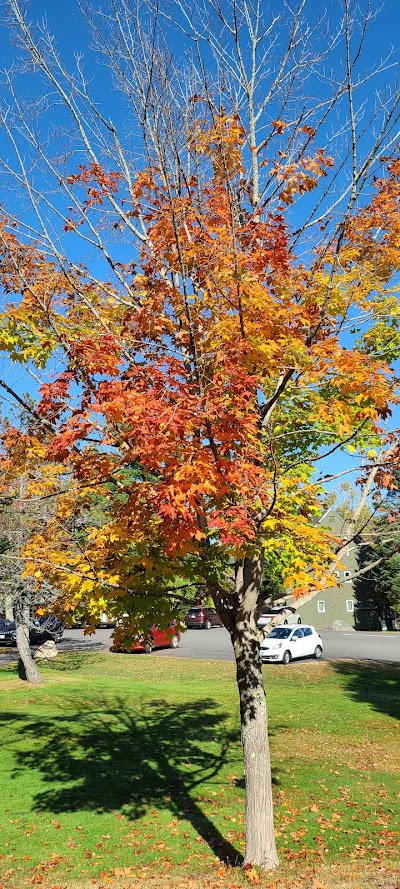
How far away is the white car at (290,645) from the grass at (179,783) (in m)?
3.83

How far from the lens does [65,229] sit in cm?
663

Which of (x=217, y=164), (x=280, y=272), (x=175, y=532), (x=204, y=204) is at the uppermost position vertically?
(x=217, y=164)

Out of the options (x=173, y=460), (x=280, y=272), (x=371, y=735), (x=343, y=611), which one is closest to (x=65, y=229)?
(x=280, y=272)

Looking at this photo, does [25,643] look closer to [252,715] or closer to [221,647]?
[252,715]

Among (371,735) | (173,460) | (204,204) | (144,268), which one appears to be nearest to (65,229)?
(144,268)

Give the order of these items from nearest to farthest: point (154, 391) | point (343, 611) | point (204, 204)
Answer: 1. point (154, 391)
2. point (204, 204)
3. point (343, 611)

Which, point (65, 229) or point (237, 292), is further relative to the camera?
point (65, 229)

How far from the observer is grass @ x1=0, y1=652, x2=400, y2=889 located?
625 cm

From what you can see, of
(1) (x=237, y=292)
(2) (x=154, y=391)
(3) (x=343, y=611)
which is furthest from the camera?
(3) (x=343, y=611)

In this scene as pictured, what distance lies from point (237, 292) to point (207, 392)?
0.93 metres

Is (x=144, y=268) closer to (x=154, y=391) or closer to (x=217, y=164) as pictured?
(x=217, y=164)

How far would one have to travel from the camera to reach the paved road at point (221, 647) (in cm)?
2353

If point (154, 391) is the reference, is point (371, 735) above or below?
below

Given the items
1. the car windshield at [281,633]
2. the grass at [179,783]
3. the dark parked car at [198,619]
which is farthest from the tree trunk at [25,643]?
the dark parked car at [198,619]
